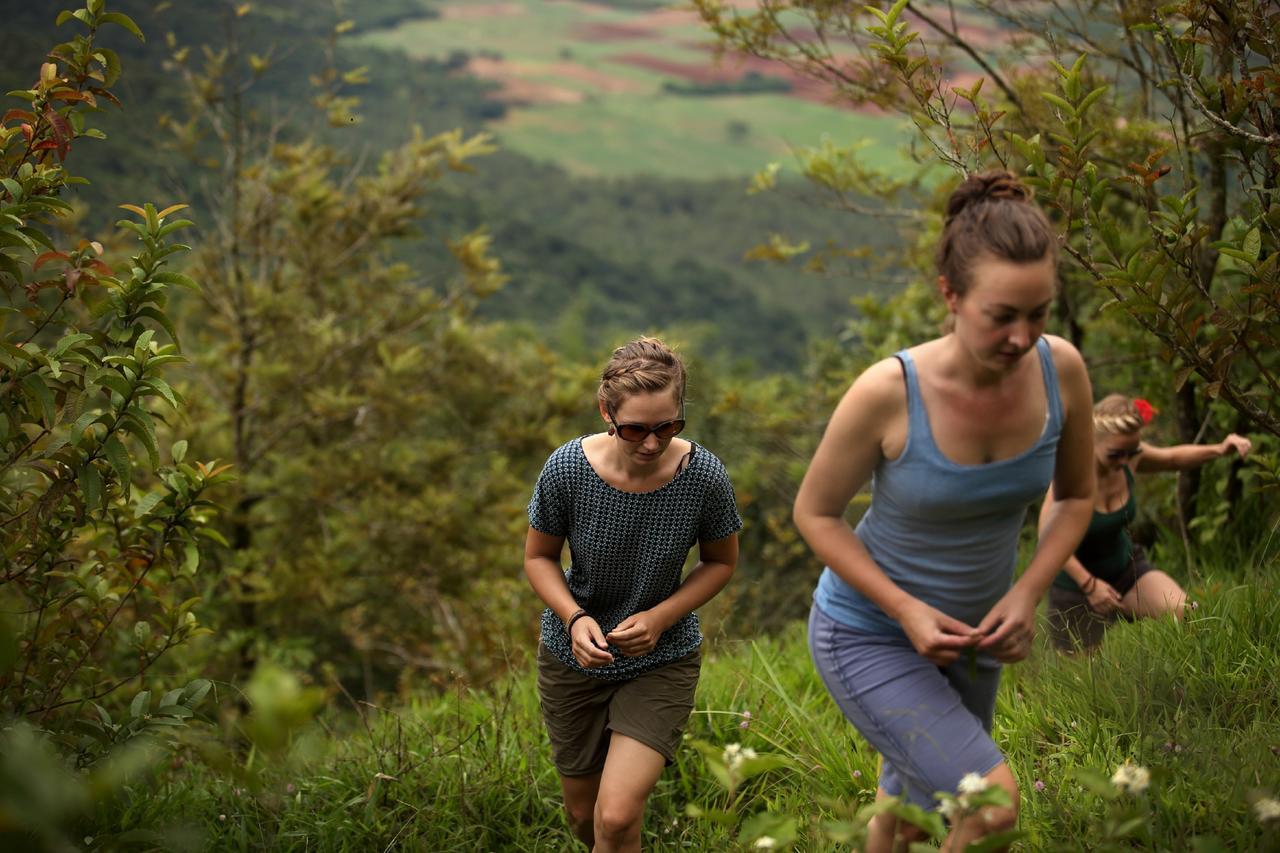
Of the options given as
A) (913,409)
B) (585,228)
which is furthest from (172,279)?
(585,228)

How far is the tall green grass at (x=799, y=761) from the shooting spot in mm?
2850

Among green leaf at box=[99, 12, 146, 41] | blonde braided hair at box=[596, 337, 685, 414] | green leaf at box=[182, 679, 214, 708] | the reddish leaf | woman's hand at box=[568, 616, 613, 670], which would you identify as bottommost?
green leaf at box=[182, 679, 214, 708]

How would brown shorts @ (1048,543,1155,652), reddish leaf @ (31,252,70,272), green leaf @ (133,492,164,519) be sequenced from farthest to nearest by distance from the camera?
1. brown shorts @ (1048,543,1155,652)
2. green leaf @ (133,492,164,519)
3. reddish leaf @ (31,252,70,272)

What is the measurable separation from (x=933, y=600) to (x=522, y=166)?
60.4m

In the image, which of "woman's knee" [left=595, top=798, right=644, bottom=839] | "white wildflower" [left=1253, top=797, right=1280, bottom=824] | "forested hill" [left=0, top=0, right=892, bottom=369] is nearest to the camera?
"white wildflower" [left=1253, top=797, right=1280, bottom=824]

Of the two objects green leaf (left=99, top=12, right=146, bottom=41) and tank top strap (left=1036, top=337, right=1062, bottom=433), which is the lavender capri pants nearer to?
tank top strap (left=1036, top=337, right=1062, bottom=433)

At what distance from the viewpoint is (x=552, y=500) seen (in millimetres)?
3010

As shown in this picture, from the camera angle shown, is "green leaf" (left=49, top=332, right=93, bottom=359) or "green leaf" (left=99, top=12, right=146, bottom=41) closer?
"green leaf" (left=49, top=332, right=93, bottom=359)

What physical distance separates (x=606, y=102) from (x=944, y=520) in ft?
212

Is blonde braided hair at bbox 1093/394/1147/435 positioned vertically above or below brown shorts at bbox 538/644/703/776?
above

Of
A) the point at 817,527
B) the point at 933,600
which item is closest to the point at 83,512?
the point at 817,527

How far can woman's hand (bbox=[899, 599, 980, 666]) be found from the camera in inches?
85.6

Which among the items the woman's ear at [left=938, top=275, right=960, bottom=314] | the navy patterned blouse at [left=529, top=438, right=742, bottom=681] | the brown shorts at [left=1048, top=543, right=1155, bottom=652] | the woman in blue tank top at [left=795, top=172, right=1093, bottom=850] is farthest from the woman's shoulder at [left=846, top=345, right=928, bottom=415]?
the brown shorts at [left=1048, top=543, right=1155, bottom=652]

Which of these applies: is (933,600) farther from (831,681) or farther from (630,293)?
(630,293)
